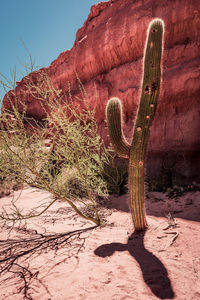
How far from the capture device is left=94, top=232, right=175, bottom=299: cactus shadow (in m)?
1.59

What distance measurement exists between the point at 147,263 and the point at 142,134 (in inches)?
70.0

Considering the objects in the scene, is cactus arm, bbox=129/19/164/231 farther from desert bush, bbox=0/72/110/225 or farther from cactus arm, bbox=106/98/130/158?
desert bush, bbox=0/72/110/225

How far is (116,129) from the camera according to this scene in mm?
2898

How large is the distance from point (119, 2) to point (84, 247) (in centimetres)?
1110

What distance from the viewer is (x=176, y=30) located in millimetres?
6633

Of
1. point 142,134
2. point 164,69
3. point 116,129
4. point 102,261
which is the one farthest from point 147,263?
point 164,69

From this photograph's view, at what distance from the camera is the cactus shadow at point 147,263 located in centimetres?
159

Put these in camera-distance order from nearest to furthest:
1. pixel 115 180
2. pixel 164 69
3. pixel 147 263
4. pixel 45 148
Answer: pixel 147 263
pixel 45 148
pixel 115 180
pixel 164 69

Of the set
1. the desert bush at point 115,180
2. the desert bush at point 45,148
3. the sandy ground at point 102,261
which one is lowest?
the sandy ground at point 102,261

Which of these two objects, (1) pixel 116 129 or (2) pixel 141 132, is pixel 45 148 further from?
(2) pixel 141 132

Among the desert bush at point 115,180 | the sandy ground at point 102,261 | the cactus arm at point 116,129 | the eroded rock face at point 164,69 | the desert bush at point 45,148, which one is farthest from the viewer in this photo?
the eroded rock face at point 164,69

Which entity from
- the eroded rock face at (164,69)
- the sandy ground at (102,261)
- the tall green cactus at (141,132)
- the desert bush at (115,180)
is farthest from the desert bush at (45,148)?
the eroded rock face at (164,69)

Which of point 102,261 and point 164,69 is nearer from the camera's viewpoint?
point 102,261

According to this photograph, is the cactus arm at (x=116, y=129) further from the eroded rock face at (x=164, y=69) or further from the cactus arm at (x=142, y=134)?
the eroded rock face at (x=164, y=69)
